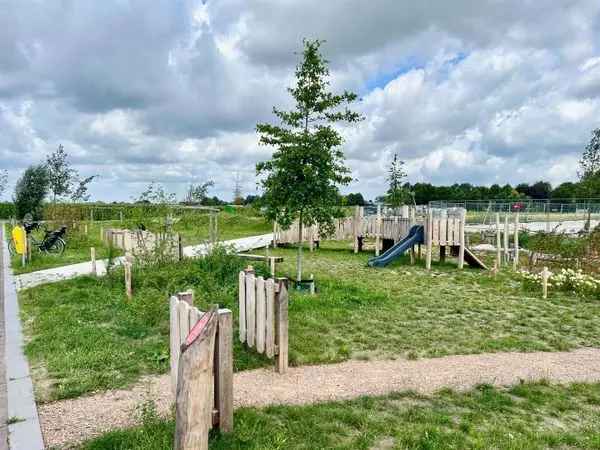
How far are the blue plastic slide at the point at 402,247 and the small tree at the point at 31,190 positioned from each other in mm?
27213

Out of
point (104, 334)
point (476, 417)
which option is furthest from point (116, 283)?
point (476, 417)

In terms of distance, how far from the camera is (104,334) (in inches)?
245

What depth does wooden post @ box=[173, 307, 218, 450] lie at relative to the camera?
2.73m

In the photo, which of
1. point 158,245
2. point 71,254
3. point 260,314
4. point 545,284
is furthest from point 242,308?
point 71,254

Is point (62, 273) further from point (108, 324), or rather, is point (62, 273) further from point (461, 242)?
point (461, 242)

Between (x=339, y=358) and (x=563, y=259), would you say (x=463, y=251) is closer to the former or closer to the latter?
(x=563, y=259)

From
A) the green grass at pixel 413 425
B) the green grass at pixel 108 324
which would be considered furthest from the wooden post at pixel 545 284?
the green grass at pixel 108 324

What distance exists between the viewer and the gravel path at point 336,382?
3.88 meters

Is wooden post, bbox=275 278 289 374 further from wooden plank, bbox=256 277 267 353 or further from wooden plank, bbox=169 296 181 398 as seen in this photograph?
wooden plank, bbox=169 296 181 398

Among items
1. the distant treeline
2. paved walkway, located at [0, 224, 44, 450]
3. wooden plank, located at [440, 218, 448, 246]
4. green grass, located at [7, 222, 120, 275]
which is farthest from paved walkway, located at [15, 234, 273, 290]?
the distant treeline

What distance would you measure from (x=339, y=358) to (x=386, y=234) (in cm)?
1281

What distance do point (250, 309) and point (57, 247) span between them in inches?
541

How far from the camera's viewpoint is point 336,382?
4.75 metres

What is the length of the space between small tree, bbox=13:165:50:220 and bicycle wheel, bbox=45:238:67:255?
18.7m
